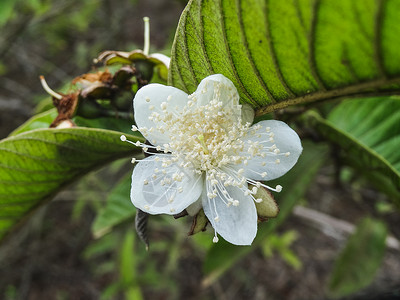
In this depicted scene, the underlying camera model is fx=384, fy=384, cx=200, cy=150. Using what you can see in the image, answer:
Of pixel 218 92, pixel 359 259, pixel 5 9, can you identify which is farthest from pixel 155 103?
pixel 359 259

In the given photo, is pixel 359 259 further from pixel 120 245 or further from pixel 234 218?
pixel 120 245

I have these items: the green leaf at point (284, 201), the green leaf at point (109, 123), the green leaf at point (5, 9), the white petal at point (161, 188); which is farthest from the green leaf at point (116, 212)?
the green leaf at point (5, 9)

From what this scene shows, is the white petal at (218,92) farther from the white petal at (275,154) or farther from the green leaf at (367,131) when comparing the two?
the green leaf at (367,131)

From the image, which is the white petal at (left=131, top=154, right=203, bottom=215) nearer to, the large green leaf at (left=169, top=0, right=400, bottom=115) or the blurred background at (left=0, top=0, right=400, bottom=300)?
the large green leaf at (left=169, top=0, right=400, bottom=115)

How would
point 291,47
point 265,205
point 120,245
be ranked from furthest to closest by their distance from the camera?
1. point 120,245
2. point 265,205
3. point 291,47

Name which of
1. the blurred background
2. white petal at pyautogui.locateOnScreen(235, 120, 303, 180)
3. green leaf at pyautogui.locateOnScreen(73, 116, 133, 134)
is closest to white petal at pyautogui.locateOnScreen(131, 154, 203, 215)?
white petal at pyautogui.locateOnScreen(235, 120, 303, 180)

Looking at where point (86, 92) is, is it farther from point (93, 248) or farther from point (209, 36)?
point (93, 248)

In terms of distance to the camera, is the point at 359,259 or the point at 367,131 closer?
the point at 367,131
